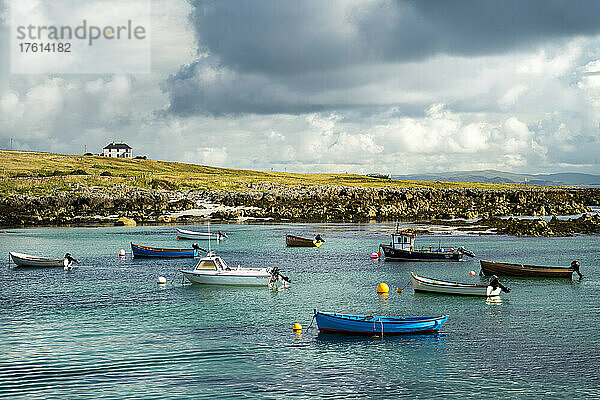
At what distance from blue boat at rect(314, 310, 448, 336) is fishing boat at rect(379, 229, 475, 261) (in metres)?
32.1

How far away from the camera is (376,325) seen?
3403cm

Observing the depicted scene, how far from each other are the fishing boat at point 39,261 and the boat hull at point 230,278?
16.4 metres

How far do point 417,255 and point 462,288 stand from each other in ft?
70.7

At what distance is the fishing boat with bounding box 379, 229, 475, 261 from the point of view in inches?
2596

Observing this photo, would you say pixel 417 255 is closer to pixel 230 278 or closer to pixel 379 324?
pixel 230 278

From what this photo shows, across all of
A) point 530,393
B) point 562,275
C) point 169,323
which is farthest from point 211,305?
point 562,275

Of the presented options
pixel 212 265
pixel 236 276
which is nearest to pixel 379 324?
pixel 236 276

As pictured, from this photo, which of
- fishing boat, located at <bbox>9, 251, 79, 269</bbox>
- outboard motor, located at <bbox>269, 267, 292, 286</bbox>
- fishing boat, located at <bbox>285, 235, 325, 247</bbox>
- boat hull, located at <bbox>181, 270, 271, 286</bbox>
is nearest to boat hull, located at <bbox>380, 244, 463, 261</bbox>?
fishing boat, located at <bbox>285, 235, 325, 247</bbox>

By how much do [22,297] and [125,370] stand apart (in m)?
21.3

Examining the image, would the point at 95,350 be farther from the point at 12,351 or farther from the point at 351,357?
the point at 351,357

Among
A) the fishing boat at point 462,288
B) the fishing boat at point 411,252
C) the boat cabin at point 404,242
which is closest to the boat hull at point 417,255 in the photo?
the fishing boat at point 411,252

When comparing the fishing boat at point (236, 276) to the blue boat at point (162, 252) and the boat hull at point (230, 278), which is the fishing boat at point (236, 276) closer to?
the boat hull at point (230, 278)

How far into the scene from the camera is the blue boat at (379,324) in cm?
3406

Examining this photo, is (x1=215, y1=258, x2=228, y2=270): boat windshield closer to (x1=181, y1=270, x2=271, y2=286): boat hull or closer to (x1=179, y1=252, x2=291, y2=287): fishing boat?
(x1=179, y1=252, x2=291, y2=287): fishing boat
